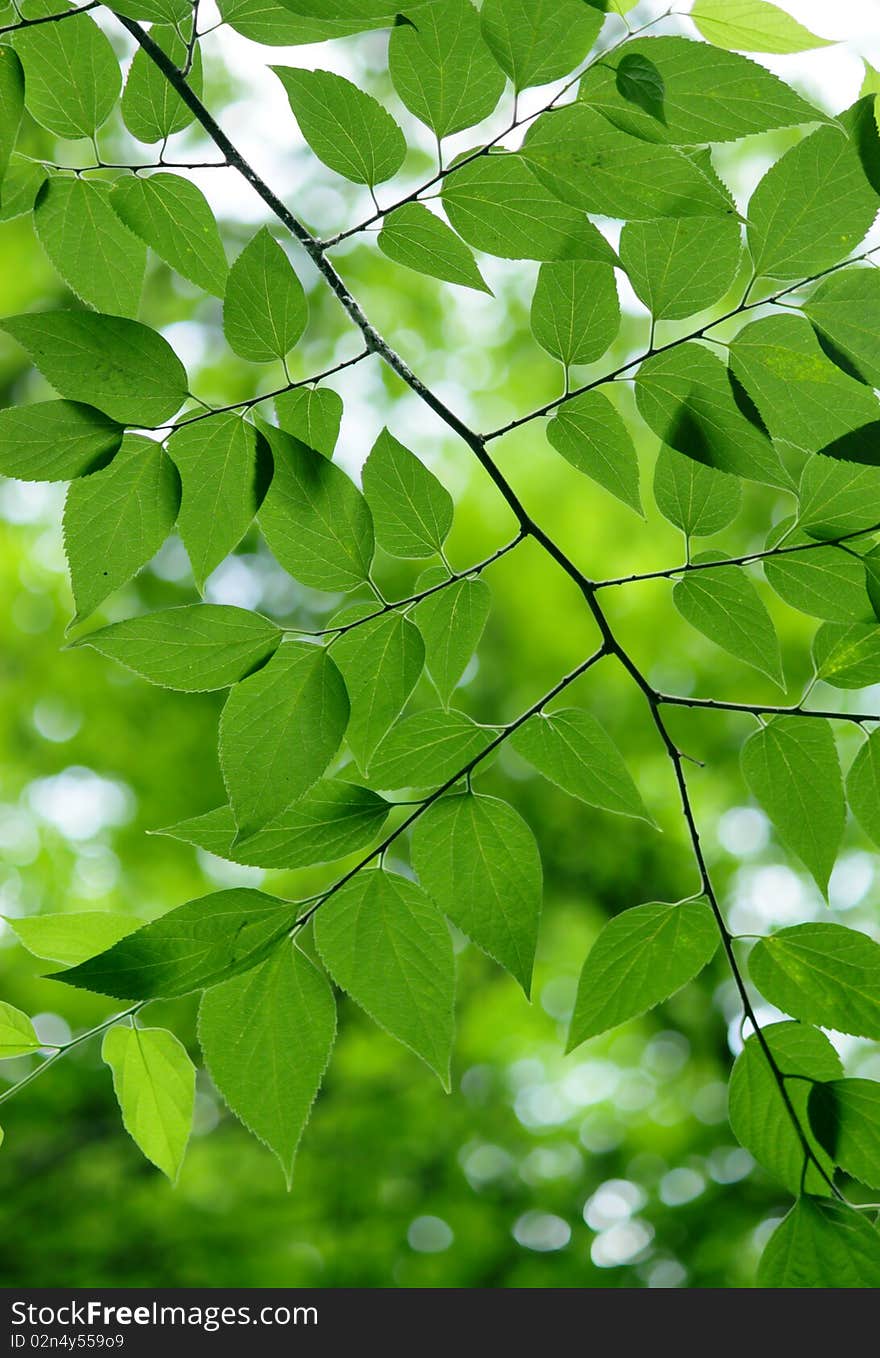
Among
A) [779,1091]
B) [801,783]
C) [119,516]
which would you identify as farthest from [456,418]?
[779,1091]

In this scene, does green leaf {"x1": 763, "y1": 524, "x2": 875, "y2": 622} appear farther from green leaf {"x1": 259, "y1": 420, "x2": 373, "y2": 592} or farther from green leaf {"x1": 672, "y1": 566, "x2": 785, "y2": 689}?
green leaf {"x1": 259, "y1": 420, "x2": 373, "y2": 592}

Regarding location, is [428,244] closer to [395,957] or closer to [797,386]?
[797,386]

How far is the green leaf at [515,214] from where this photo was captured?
1.62ft

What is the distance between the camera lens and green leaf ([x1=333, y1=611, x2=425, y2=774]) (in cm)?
57

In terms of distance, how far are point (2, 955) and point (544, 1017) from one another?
171 cm

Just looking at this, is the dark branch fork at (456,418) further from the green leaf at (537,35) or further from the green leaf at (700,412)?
the green leaf at (537,35)

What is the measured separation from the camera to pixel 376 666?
1.87 feet

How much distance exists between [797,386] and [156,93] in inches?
14.5

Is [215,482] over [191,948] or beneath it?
over

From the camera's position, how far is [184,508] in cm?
54

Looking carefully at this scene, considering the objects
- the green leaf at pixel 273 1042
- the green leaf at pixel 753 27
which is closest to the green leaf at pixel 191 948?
the green leaf at pixel 273 1042

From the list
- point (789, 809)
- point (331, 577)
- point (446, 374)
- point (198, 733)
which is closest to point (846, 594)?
point (789, 809)

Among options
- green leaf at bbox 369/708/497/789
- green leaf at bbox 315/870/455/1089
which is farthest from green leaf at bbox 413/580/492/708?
green leaf at bbox 315/870/455/1089

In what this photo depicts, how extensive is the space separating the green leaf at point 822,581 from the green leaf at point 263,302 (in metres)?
0.29
